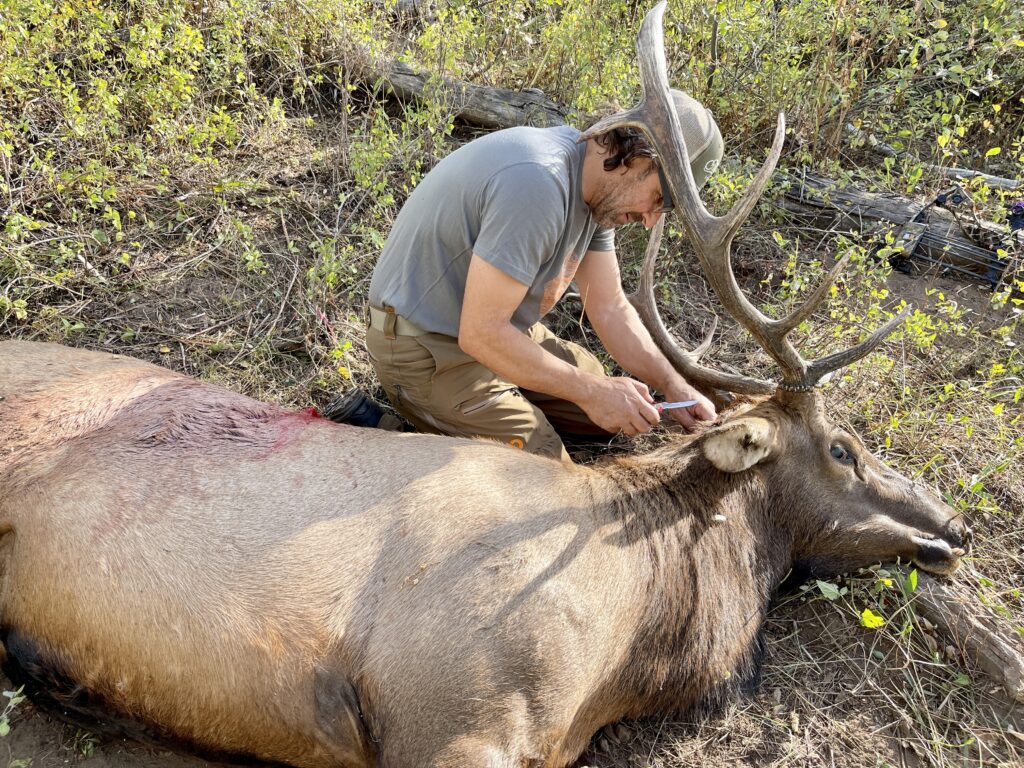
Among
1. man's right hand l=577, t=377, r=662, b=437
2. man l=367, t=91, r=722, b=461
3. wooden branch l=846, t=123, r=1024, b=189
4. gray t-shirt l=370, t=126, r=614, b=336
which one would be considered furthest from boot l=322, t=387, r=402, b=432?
wooden branch l=846, t=123, r=1024, b=189

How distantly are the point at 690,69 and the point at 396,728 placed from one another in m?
5.20

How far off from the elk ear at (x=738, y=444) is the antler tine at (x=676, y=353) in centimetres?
38

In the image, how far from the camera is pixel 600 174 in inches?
146

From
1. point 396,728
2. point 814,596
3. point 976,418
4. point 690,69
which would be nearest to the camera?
point 396,728

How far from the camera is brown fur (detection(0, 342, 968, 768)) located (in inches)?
110

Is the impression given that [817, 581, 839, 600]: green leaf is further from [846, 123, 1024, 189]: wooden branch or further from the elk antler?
[846, 123, 1024, 189]: wooden branch

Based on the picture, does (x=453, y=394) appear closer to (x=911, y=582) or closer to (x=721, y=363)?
(x=721, y=363)

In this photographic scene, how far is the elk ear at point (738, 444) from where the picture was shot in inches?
137

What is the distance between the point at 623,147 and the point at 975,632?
8.82 ft

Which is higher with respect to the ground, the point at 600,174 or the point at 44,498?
the point at 600,174

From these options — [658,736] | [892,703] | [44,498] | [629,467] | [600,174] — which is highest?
[600,174]

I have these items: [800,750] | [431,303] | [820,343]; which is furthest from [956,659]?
[431,303]

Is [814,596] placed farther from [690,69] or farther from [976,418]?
[690,69]

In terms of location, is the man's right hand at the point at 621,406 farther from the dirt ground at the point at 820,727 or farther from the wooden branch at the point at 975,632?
the wooden branch at the point at 975,632
